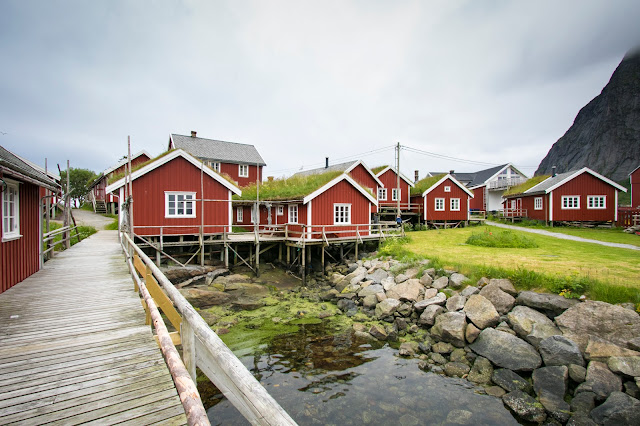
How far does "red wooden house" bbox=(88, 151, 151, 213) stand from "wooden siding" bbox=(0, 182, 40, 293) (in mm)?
21727

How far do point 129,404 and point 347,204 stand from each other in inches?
731

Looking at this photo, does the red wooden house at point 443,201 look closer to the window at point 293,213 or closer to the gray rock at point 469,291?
the window at point 293,213

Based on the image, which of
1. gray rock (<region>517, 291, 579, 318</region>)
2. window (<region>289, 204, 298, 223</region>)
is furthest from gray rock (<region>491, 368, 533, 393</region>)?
window (<region>289, 204, 298, 223</region>)

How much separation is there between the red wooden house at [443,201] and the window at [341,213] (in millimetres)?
10923

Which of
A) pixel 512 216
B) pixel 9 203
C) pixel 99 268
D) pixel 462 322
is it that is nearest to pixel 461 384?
pixel 462 322

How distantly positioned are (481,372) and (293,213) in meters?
14.8

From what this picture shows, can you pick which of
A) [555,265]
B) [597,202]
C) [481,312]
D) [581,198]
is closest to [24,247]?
[481,312]

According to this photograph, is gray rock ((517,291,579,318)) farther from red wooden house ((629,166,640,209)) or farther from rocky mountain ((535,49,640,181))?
rocky mountain ((535,49,640,181))

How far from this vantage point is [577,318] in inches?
340

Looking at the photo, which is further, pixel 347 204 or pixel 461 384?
pixel 347 204

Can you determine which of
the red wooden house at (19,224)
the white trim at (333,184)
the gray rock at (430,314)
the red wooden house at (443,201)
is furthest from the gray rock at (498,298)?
the red wooden house at (443,201)

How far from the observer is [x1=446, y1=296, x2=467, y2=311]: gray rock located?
10874 millimetres

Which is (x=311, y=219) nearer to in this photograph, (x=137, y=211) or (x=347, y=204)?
(x=347, y=204)

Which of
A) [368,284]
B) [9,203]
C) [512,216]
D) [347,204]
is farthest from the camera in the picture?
[512,216]
